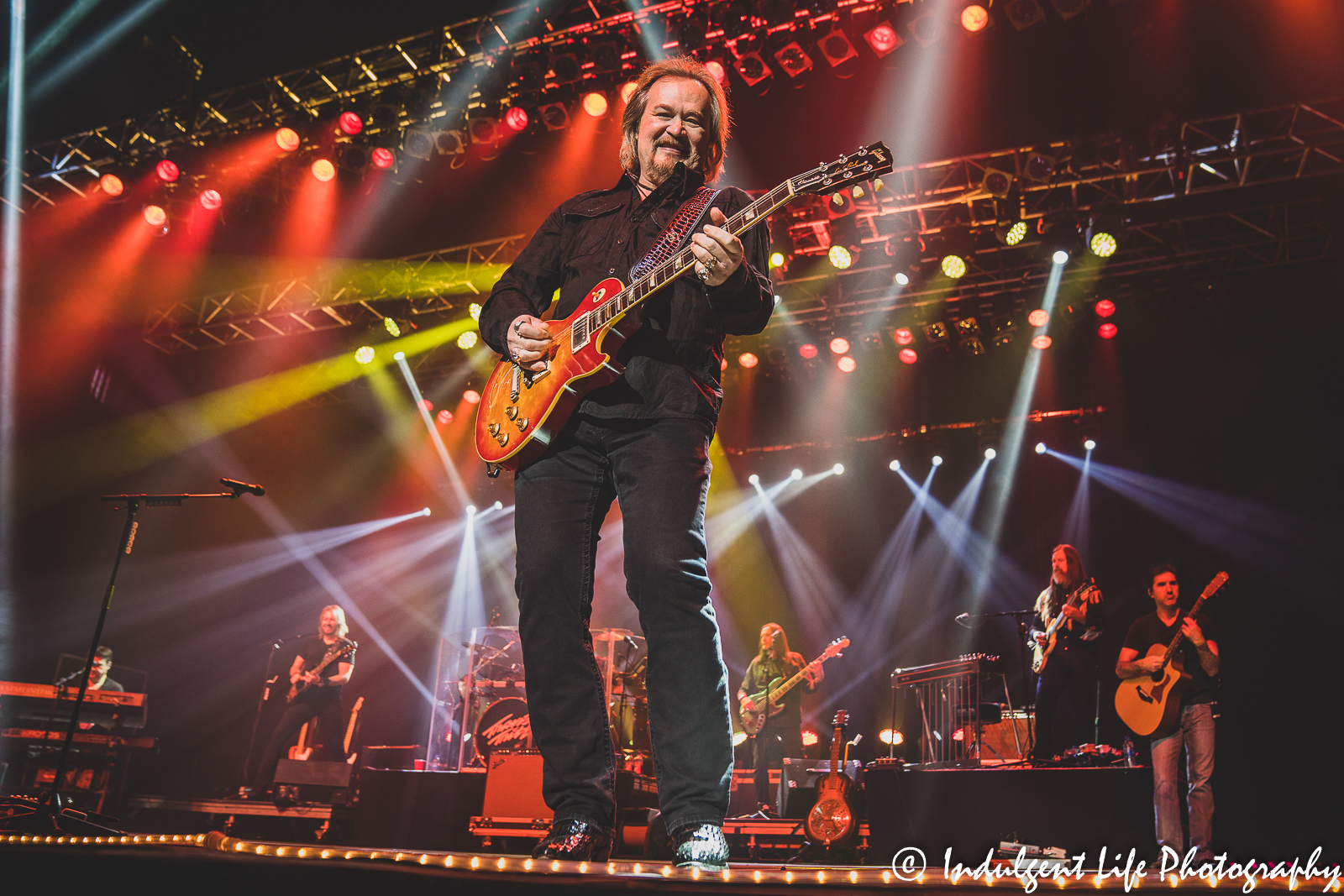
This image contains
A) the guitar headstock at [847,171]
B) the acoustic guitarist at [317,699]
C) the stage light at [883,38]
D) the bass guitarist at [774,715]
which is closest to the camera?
the guitar headstock at [847,171]

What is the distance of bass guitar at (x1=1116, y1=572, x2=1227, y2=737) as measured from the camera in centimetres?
602

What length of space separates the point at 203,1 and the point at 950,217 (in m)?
6.91

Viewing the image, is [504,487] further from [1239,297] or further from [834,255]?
[1239,297]

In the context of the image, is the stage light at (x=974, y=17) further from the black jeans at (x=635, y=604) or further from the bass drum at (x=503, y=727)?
the bass drum at (x=503, y=727)

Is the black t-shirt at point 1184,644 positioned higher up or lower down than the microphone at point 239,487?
lower down

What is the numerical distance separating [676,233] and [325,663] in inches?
302

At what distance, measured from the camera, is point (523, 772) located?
235 inches

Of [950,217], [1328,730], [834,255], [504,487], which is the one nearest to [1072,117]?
[950,217]

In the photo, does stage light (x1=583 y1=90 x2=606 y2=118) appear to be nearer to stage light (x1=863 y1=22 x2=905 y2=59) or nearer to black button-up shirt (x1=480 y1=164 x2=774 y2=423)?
stage light (x1=863 y1=22 x2=905 y2=59)

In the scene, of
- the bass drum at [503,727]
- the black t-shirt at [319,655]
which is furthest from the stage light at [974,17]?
the black t-shirt at [319,655]

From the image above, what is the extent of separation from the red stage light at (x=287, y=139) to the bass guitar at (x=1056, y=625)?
318 inches

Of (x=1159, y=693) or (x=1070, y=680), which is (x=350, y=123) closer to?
(x=1070, y=680)

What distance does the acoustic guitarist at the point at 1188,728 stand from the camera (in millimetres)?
5727

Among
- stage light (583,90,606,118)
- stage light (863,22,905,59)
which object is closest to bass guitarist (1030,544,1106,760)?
stage light (863,22,905,59)
